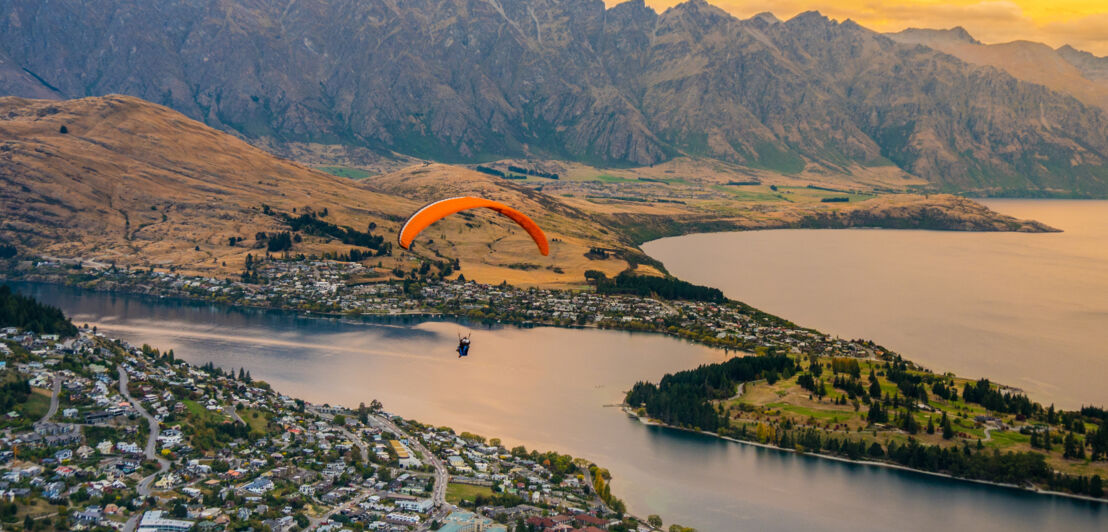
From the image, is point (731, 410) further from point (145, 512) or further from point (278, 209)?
point (278, 209)

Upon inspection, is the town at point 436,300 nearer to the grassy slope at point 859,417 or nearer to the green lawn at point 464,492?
the grassy slope at point 859,417

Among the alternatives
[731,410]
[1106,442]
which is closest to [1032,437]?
[1106,442]

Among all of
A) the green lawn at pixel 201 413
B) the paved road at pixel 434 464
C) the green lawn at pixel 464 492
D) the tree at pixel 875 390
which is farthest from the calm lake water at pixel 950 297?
the green lawn at pixel 201 413

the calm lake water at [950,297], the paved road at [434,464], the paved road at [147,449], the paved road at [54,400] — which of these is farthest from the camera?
the calm lake water at [950,297]

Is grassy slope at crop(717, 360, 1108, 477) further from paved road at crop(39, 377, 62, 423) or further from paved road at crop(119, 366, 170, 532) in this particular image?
paved road at crop(39, 377, 62, 423)

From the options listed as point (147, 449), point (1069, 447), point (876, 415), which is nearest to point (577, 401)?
point (876, 415)

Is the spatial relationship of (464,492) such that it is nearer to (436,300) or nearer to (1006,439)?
(1006,439)
